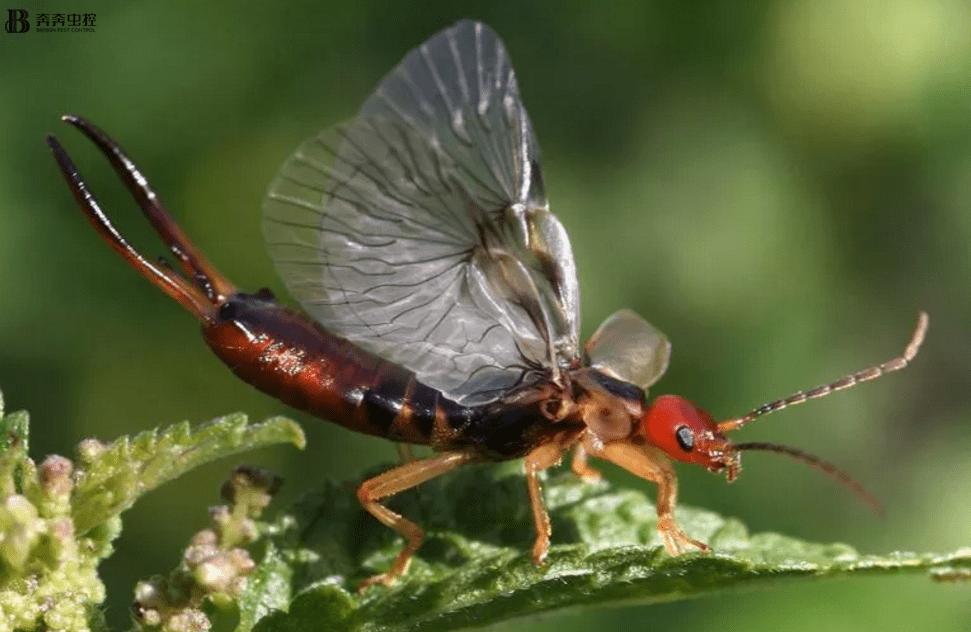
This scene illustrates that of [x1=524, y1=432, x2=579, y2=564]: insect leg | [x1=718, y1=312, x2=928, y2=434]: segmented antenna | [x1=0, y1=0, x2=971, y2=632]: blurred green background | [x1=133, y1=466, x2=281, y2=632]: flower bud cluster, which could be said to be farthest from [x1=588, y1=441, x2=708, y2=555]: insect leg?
[x1=0, y1=0, x2=971, y2=632]: blurred green background

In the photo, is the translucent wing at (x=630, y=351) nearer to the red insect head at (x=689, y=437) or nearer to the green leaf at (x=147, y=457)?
the red insect head at (x=689, y=437)

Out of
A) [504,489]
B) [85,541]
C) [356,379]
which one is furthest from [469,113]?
[85,541]

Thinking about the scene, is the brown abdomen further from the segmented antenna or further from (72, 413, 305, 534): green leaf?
(72, 413, 305, 534): green leaf

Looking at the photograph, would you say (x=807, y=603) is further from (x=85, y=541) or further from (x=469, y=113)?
(x=85, y=541)

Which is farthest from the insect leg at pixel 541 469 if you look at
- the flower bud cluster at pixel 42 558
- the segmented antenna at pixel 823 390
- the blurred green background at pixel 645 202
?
the blurred green background at pixel 645 202

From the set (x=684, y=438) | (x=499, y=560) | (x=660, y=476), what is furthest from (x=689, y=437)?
(x=499, y=560)

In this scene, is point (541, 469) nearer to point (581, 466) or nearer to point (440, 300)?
point (581, 466)

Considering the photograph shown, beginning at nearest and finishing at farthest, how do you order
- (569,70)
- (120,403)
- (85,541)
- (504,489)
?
(85,541), (504,489), (120,403), (569,70)
